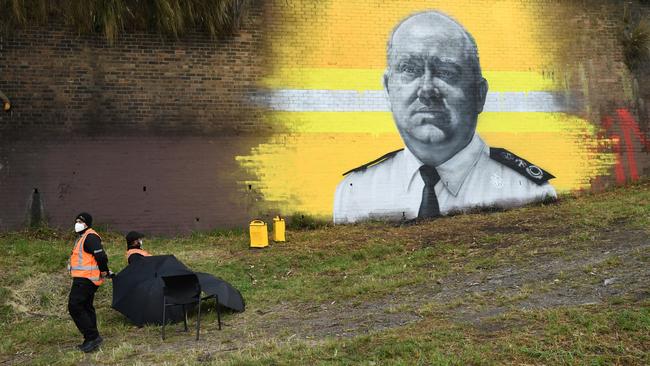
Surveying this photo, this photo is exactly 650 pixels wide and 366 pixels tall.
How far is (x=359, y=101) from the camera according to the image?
12.4 meters

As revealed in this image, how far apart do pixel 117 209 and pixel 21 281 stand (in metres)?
3.36

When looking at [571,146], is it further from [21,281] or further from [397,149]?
[21,281]

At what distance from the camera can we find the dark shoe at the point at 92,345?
5.46 meters

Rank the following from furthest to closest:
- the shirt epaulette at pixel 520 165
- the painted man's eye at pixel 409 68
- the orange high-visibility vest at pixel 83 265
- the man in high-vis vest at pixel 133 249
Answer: the shirt epaulette at pixel 520 165
the painted man's eye at pixel 409 68
the man in high-vis vest at pixel 133 249
the orange high-visibility vest at pixel 83 265

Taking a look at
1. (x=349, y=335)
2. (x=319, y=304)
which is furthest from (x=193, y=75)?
(x=349, y=335)

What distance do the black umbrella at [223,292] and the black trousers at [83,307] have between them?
52.1 inches

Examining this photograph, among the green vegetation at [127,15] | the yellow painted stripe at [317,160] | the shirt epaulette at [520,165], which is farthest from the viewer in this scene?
the shirt epaulette at [520,165]

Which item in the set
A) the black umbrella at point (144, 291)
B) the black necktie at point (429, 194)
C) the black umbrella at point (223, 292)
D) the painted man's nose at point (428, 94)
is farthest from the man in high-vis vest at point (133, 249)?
the painted man's nose at point (428, 94)

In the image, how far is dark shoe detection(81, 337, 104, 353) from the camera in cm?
546

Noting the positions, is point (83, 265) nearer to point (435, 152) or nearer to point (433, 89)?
point (435, 152)

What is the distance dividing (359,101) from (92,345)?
8420mm

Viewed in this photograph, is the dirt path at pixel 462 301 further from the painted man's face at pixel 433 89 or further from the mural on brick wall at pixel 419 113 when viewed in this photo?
the painted man's face at pixel 433 89

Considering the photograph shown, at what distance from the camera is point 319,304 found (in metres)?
6.86

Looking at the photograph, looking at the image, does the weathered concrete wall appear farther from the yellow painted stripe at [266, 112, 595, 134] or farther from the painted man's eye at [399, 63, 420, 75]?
the painted man's eye at [399, 63, 420, 75]
